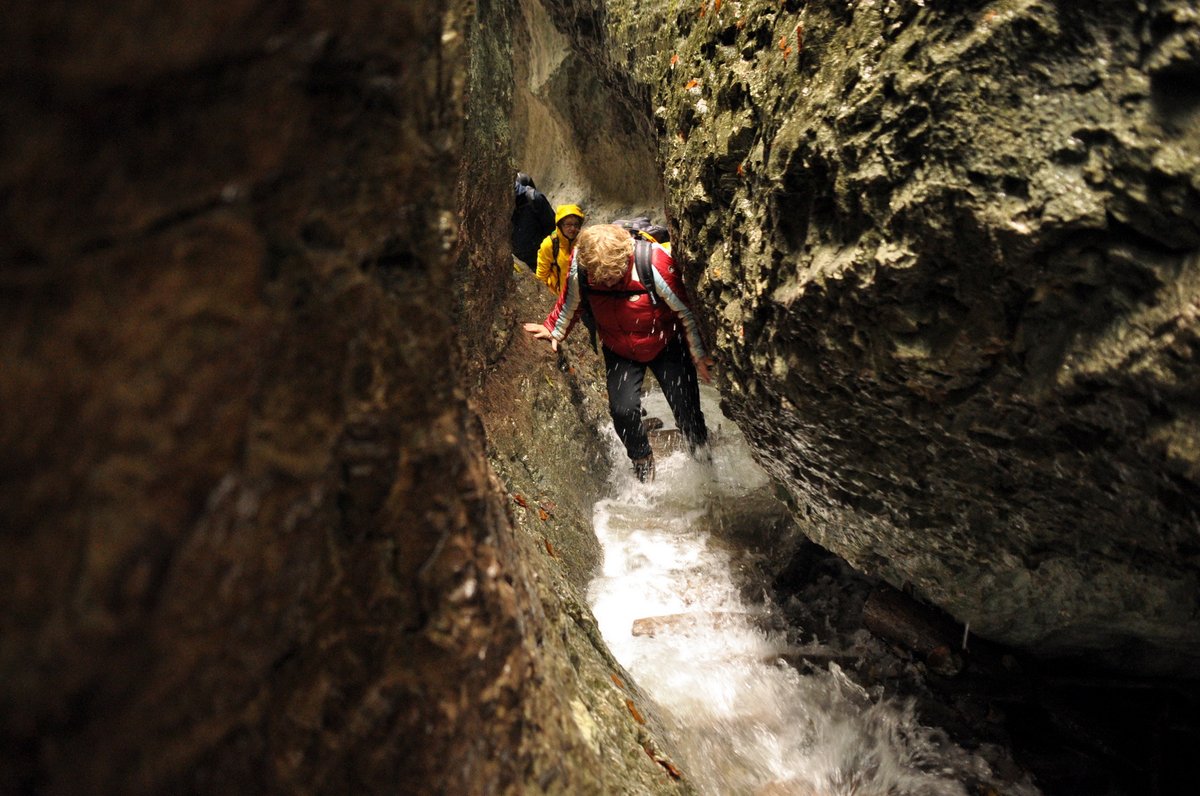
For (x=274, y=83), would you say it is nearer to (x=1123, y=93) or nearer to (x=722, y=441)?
(x=1123, y=93)

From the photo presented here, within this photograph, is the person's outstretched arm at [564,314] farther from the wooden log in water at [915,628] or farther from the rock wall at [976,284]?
the wooden log in water at [915,628]

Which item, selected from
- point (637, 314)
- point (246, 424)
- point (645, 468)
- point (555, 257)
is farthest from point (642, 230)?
point (246, 424)

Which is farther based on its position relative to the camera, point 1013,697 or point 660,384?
point 660,384

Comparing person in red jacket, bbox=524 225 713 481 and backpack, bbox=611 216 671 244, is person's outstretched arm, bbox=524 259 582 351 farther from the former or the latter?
backpack, bbox=611 216 671 244

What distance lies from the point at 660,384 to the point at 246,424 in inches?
146

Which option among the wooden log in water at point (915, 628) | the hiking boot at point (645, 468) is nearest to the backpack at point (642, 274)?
the hiking boot at point (645, 468)

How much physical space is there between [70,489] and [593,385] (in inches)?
213

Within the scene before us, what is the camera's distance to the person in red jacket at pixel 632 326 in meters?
3.83

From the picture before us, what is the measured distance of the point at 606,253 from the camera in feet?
12.5

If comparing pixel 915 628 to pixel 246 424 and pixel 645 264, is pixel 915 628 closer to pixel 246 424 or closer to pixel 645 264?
pixel 645 264

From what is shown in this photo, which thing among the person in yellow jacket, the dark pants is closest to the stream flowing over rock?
the dark pants

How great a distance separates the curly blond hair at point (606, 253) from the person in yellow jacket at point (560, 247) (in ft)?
4.58

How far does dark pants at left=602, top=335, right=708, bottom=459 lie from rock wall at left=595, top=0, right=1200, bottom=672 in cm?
136

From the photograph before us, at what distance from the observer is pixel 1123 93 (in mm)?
1521
